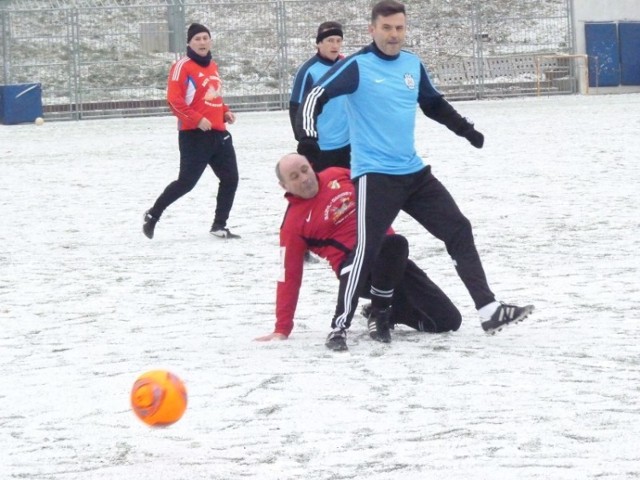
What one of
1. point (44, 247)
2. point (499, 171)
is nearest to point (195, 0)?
point (499, 171)

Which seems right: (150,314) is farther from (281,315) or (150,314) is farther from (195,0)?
(195,0)

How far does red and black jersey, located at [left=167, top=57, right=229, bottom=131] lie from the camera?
1068cm

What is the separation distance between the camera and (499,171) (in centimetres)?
1502

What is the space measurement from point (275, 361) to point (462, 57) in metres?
26.7

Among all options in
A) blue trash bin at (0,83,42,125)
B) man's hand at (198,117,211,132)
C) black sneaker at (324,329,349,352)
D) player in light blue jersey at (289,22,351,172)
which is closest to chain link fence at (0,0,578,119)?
blue trash bin at (0,83,42,125)

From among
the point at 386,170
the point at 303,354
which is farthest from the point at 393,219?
the point at 303,354

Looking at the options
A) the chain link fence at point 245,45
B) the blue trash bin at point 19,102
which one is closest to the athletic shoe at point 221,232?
the blue trash bin at point 19,102

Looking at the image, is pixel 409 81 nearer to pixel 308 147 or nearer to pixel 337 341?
pixel 308 147

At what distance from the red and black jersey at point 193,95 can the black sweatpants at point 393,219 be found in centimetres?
431

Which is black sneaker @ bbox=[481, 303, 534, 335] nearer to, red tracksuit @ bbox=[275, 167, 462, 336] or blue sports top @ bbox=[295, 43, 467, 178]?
red tracksuit @ bbox=[275, 167, 462, 336]

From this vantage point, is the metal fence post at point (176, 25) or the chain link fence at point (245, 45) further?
the metal fence post at point (176, 25)

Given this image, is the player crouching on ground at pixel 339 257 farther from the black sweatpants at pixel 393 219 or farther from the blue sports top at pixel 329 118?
the blue sports top at pixel 329 118

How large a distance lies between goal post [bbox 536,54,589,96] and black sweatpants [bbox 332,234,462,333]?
2556 centimetres

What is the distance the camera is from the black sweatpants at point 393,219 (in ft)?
21.3
